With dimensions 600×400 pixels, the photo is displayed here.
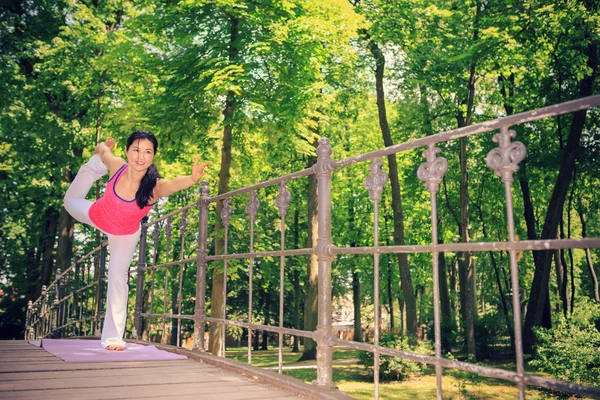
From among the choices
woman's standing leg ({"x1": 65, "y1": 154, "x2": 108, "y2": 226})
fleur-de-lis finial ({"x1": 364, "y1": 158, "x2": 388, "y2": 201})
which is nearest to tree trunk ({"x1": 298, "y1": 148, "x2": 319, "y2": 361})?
woman's standing leg ({"x1": 65, "y1": 154, "x2": 108, "y2": 226})

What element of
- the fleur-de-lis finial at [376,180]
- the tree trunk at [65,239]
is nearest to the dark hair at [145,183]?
the fleur-de-lis finial at [376,180]

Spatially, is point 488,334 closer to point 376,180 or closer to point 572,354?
point 572,354

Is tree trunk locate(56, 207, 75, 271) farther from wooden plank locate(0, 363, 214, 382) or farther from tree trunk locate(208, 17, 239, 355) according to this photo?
wooden plank locate(0, 363, 214, 382)

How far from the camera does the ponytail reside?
5027mm

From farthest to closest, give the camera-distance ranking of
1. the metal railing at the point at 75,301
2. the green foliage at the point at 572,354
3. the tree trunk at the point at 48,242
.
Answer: the tree trunk at the point at 48,242 → the green foliage at the point at 572,354 → the metal railing at the point at 75,301

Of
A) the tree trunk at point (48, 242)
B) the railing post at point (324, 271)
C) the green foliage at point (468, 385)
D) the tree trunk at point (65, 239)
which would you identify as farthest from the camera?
the tree trunk at point (48, 242)

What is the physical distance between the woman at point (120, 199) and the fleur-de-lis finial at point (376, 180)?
2.08m

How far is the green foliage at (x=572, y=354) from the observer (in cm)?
1065

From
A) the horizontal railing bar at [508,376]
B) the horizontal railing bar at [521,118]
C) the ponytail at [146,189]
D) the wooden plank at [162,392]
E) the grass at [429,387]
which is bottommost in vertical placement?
the grass at [429,387]

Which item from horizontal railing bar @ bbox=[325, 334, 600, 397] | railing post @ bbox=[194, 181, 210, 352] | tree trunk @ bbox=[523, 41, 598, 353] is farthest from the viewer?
tree trunk @ bbox=[523, 41, 598, 353]

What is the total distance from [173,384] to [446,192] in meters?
21.0

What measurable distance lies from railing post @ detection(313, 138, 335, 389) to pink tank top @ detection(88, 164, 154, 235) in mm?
2124

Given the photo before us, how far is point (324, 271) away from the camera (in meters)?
3.78

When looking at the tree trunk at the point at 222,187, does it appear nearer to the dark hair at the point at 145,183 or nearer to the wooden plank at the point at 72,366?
the dark hair at the point at 145,183
